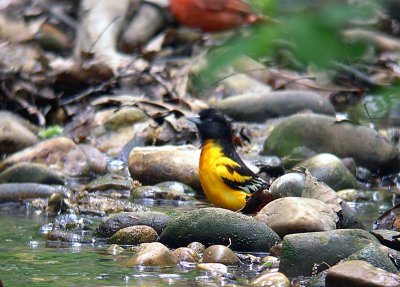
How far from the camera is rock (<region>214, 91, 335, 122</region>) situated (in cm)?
1038

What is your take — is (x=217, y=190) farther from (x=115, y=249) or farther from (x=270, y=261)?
(x=270, y=261)

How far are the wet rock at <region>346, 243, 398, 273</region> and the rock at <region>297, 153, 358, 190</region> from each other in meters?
3.42

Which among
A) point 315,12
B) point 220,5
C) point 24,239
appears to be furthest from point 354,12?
point 24,239

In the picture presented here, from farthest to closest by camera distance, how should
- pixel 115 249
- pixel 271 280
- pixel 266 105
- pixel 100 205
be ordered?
pixel 266 105 → pixel 100 205 → pixel 115 249 → pixel 271 280

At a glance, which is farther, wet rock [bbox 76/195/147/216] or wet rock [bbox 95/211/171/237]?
wet rock [bbox 76/195/147/216]

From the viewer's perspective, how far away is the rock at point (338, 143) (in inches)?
345

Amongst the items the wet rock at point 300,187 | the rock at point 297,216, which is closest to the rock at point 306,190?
the wet rock at point 300,187

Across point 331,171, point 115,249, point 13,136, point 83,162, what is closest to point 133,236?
point 115,249

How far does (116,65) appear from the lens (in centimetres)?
1140

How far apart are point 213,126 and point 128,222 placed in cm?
224

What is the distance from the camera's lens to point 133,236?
5605mm

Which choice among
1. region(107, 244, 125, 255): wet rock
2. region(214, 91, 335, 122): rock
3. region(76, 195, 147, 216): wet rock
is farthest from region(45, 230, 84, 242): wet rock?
region(214, 91, 335, 122): rock

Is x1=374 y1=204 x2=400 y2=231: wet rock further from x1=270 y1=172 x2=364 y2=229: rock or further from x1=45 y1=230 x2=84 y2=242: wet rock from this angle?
x1=45 y1=230 x2=84 y2=242: wet rock

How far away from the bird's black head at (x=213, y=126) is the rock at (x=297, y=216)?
1.89 meters
